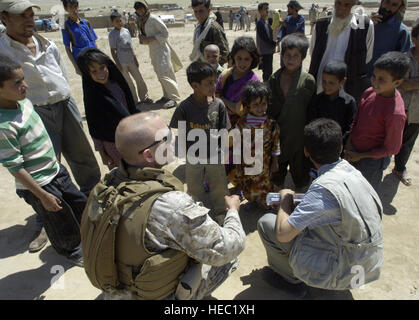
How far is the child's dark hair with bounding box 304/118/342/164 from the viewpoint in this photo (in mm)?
1832

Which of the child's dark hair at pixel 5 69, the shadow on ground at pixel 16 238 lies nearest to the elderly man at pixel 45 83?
the shadow on ground at pixel 16 238

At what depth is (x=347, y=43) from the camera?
3168 millimetres

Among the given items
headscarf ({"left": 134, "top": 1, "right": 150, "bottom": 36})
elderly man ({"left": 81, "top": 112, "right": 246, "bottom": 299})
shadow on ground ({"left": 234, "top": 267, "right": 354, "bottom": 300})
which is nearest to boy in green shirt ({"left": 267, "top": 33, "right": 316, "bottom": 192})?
shadow on ground ({"left": 234, "top": 267, "right": 354, "bottom": 300})

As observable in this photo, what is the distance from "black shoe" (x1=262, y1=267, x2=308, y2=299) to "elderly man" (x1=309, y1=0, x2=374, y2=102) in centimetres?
214

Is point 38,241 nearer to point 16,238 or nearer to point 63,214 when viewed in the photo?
point 16,238

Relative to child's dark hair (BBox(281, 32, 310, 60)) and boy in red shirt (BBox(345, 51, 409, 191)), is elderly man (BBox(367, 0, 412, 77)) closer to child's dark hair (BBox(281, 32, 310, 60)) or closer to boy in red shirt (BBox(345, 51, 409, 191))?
boy in red shirt (BBox(345, 51, 409, 191))

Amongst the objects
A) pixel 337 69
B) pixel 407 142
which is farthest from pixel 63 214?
pixel 407 142

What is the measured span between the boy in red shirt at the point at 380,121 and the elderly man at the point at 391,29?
3.55 feet

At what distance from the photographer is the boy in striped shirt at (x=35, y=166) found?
6.84ft

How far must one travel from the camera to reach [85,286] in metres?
2.50

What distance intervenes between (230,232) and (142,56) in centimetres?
1110

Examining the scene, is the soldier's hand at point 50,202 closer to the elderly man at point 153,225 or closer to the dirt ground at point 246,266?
the dirt ground at point 246,266

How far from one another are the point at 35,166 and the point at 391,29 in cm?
389

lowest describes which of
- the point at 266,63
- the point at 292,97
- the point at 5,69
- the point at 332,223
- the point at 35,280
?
the point at 35,280
